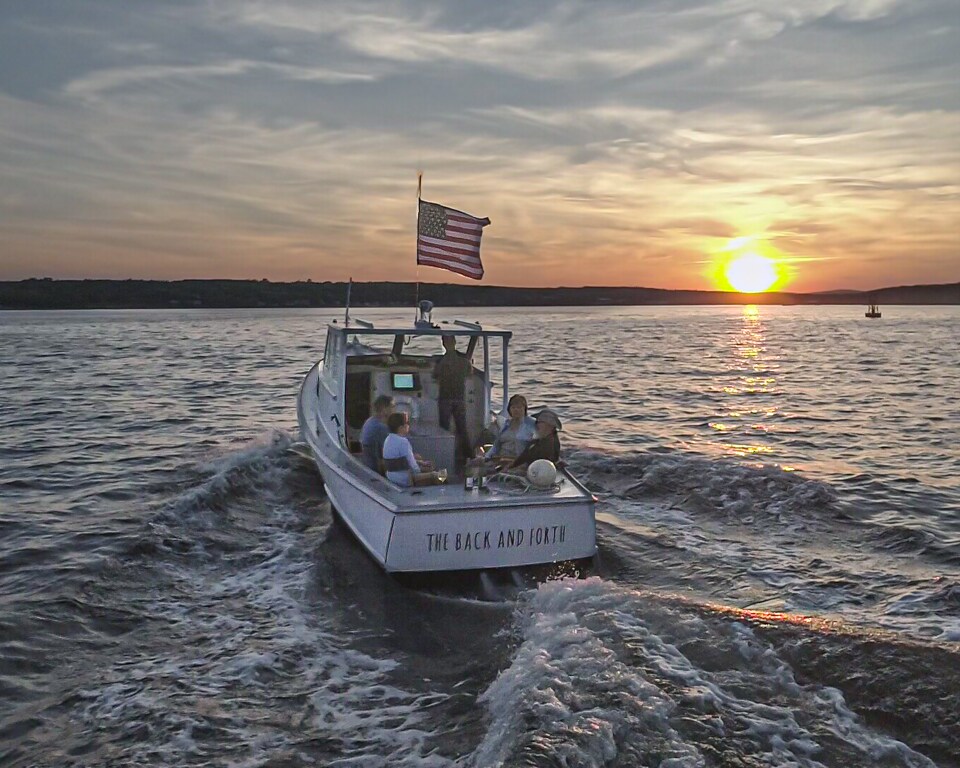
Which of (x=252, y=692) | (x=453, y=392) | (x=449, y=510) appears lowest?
(x=252, y=692)

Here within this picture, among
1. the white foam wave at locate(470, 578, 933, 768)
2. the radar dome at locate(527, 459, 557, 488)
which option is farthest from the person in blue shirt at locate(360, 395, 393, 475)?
the white foam wave at locate(470, 578, 933, 768)

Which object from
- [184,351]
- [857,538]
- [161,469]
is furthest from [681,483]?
[184,351]

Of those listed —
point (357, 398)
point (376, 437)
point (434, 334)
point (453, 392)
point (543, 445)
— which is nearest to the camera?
point (543, 445)

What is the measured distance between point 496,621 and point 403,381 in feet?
15.6

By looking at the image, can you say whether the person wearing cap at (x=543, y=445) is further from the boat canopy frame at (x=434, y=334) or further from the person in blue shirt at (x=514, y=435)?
the boat canopy frame at (x=434, y=334)

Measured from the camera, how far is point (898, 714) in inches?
227

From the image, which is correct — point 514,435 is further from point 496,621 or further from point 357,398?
point 357,398

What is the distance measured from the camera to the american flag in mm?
11711

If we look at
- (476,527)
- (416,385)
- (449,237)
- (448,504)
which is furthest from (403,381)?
(476,527)

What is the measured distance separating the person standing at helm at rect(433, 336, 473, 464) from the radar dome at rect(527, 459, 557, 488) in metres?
3.12

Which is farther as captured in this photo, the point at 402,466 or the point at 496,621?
the point at 402,466

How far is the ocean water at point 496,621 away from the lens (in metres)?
5.55

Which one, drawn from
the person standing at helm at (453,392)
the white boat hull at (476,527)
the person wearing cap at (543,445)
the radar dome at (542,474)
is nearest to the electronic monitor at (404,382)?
the person standing at helm at (453,392)

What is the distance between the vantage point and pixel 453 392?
454 inches
